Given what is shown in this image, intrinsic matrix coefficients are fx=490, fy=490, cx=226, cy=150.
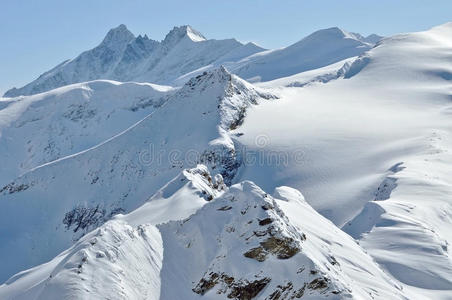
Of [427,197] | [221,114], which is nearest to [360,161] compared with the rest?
[427,197]

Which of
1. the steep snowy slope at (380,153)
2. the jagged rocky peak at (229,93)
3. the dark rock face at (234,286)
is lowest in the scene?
the steep snowy slope at (380,153)

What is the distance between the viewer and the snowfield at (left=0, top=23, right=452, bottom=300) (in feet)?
79.2

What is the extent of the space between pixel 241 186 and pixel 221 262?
5.33 meters

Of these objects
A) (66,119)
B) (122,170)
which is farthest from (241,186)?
(66,119)

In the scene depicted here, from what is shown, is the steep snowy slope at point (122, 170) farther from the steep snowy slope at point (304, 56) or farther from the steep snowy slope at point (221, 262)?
the steep snowy slope at point (304, 56)

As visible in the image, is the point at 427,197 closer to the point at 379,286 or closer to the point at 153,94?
the point at 379,286

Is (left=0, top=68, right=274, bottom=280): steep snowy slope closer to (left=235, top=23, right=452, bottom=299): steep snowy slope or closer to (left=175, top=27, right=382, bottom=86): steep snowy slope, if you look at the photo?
(left=235, top=23, right=452, bottom=299): steep snowy slope

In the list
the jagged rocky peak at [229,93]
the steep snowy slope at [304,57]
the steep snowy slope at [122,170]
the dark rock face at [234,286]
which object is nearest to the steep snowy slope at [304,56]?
the steep snowy slope at [304,57]

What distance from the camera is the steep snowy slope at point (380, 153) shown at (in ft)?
113

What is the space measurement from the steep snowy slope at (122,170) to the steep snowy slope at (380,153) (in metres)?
4.65

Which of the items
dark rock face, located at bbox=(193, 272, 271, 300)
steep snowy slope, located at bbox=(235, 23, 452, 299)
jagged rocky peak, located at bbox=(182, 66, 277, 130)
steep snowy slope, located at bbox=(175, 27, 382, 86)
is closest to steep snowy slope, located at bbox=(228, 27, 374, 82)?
steep snowy slope, located at bbox=(175, 27, 382, 86)

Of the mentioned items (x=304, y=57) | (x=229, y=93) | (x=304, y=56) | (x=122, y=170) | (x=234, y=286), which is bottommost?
(x=122, y=170)

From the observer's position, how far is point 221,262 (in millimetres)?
24484

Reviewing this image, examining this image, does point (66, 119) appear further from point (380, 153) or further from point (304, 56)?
point (380, 153)
